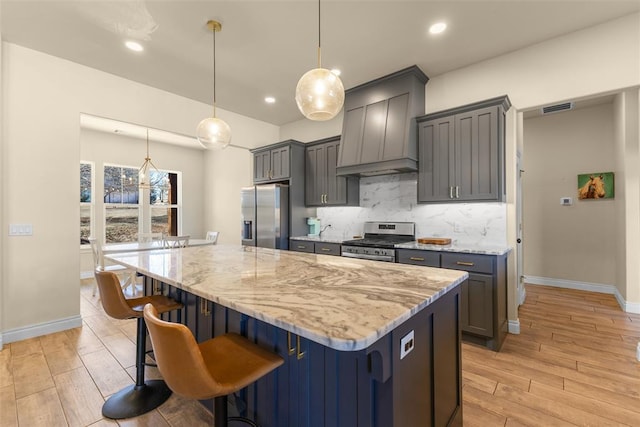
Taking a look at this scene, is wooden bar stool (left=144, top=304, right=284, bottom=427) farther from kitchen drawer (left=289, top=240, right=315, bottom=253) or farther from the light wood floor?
kitchen drawer (left=289, top=240, right=315, bottom=253)

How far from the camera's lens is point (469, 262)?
2.75m

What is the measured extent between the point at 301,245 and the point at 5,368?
3.12 meters

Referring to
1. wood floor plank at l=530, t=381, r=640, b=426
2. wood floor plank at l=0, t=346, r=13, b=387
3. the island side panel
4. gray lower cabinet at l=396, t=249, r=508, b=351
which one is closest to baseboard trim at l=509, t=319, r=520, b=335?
gray lower cabinet at l=396, t=249, r=508, b=351

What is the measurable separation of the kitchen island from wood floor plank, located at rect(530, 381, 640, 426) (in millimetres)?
931

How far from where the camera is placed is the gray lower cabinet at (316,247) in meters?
3.81

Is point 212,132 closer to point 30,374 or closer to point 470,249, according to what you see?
point 30,374

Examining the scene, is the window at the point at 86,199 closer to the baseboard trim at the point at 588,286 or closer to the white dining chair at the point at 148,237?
the white dining chair at the point at 148,237

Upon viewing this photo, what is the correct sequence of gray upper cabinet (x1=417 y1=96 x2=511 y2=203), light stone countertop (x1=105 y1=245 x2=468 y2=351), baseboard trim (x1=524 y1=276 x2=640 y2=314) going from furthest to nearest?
baseboard trim (x1=524 y1=276 x2=640 y2=314) < gray upper cabinet (x1=417 y1=96 x2=511 y2=203) < light stone countertop (x1=105 y1=245 x2=468 y2=351)

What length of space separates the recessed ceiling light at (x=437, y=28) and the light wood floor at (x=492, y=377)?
120 inches

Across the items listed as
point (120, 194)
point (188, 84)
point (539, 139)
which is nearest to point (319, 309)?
point (188, 84)

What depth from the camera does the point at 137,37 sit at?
2844 mm

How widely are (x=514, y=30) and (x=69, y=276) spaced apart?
5384 millimetres

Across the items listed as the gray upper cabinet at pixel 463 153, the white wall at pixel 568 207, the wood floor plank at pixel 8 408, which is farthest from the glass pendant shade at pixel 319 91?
the white wall at pixel 568 207

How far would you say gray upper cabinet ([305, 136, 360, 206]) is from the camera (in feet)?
13.9
